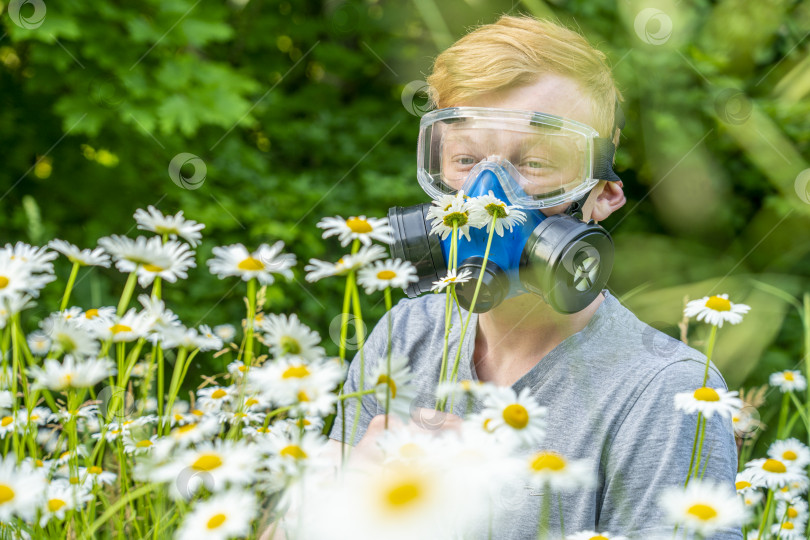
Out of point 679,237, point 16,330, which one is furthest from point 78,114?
point 679,237

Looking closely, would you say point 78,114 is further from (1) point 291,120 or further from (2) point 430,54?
(2) point 430,54

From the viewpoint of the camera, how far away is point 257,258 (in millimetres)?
731

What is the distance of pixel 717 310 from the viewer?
93 centimetres

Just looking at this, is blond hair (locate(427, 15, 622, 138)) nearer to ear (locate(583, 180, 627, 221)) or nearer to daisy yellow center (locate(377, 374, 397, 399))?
ear (locate(583, 180, 627, 221))

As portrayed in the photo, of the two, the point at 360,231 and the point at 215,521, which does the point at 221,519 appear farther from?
the point at 360,231

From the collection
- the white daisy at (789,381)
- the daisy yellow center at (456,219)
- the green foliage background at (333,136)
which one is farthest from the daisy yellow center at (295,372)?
the green foliage background at (333,136)

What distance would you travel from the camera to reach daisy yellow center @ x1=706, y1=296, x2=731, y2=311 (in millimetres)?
943

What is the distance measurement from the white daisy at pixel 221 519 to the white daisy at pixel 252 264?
0.23 meters

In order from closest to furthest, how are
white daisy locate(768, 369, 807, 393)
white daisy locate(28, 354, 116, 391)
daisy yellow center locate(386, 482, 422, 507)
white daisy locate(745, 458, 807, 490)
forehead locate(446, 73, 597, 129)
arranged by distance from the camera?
daisy yellow center locate(386, 482, 422, 507) < white daisy locate(28, 354, 116, 391) < white daisy locate(745, 458, 807, 490) < forehead locate(446, 73, 597, 129) < white daisy locate(768, 369, 807, 393)

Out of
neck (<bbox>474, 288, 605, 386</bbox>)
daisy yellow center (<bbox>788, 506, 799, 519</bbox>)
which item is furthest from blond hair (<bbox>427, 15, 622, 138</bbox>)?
daisy yellow center (<bbox>788, 506, 799, 519</bbox>)

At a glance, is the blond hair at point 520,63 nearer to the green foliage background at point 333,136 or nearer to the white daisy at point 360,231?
the white daisy at point 360,231

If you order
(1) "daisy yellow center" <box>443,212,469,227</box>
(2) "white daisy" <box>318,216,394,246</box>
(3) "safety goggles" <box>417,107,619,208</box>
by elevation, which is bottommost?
(2) "white daisy" <box>318,216,394,246</box>

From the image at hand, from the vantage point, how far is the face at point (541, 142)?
1400 millimetres

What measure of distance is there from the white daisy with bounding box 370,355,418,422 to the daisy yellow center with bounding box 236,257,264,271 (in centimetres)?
18
